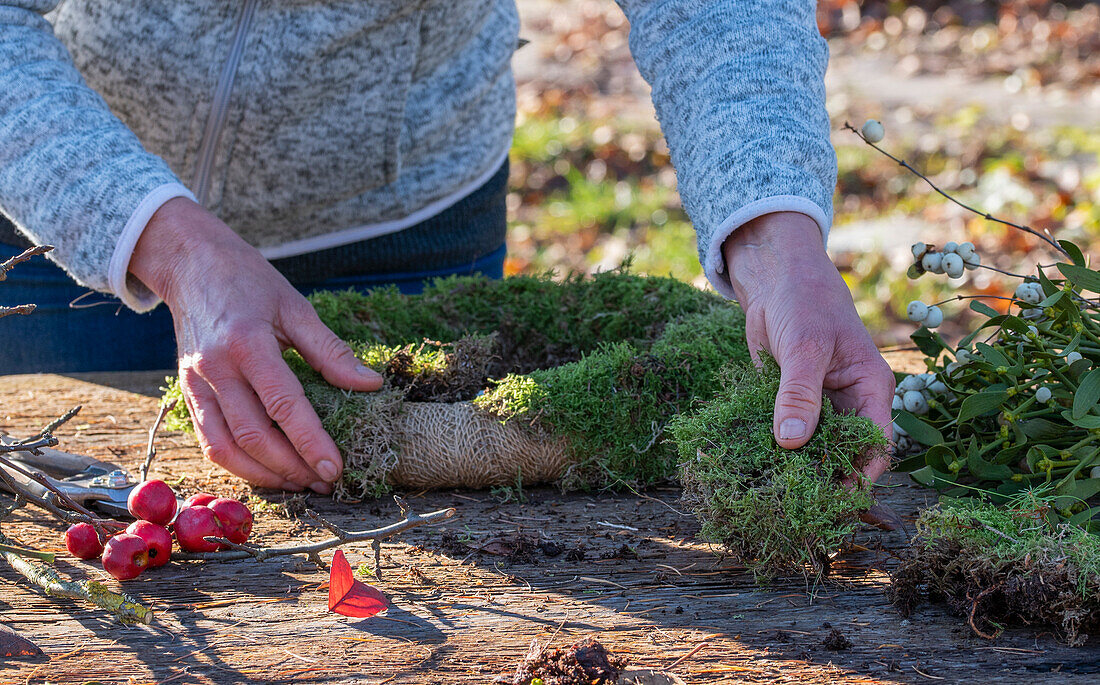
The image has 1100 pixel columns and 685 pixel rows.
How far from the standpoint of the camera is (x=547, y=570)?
1130mm

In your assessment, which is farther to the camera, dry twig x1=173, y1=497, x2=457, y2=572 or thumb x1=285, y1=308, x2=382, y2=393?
thumb x1=285, y1=308, x2=382, y2=393

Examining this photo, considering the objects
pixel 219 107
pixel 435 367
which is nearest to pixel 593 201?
pixel 219 107

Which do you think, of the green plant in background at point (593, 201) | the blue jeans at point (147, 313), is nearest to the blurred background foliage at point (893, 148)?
the green plant in background at point (593, 201)

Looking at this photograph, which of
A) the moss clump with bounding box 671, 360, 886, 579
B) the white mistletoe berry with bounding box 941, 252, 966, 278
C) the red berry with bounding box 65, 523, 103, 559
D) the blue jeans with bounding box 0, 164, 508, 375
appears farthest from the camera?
the blue jeans with bounding box 0, 164, 508, 375

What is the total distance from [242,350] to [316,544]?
306 mm

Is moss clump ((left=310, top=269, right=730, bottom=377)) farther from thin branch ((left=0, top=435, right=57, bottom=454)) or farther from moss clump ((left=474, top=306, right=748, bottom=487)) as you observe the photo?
thin branch ((left=0, top=435, right=57, bottom=454))

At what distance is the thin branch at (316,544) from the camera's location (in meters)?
1.02

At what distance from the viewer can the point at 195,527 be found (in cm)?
112

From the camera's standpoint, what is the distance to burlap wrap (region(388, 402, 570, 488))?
1341 millimetres

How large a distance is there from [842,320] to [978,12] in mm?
6800

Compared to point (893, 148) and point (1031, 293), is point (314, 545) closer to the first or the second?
point (1031, 293)

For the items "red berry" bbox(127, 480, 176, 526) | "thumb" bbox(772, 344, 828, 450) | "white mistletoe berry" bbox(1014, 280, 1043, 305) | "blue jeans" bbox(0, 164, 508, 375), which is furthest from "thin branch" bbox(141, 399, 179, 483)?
"white mistletoe berry" bbox(1014, 280, 1043, 305)

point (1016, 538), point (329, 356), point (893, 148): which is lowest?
point (1016, 538)

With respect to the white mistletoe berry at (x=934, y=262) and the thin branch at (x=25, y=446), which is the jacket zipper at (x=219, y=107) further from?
the white mistletoe berry at (x=934, y=262)
